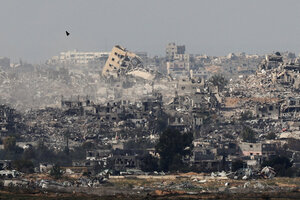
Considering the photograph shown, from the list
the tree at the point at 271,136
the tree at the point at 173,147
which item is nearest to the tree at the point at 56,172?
the tree at the point at 173,147

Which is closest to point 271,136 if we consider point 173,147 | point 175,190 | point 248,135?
point 248,135

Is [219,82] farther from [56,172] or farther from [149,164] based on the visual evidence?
[56,172]

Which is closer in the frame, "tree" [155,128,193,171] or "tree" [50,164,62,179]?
"tree" [50,164,62,179]

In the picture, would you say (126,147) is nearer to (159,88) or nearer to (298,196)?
(298,196)

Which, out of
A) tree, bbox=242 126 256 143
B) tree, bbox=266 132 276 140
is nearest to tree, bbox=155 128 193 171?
tree, bbox=242 126 256 143

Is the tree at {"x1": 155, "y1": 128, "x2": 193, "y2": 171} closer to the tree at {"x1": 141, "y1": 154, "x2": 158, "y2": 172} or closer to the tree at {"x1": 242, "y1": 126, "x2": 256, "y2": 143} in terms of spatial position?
the tree at {"x1": 141, "y1": 154, "x2": 158, "y2": 172}

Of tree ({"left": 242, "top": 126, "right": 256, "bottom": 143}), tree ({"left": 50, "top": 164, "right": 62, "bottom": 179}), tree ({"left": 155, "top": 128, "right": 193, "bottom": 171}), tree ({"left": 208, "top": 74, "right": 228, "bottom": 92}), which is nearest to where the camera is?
tree ({"left": 50, "top": 164, "right": 62, "bottom": 179})

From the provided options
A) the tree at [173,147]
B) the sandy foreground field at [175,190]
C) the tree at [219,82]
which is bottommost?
the sandy foreground field at [175,190]

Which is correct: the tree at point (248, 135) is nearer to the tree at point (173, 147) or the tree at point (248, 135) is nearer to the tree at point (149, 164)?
the tree at point (173, 147)
